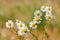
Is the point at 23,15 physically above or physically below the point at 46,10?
below

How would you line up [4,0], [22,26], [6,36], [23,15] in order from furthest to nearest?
[4,0] < [23,15] < [6,36] < [22,26]

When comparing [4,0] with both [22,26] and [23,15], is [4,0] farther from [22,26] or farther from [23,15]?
[22,26]

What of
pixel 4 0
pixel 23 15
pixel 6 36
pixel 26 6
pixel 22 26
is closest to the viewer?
pixel 22 26

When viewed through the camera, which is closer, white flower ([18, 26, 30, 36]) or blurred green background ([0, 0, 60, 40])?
white flower ([18, 26, 30, 36])

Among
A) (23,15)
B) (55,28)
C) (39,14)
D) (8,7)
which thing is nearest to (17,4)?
(8,7)

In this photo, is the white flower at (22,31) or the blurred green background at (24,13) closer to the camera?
the white flower at (22,31)

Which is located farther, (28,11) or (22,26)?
(28,11)

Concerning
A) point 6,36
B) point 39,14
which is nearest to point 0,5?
point 6,36

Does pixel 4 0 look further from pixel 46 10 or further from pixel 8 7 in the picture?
pixel 46 10

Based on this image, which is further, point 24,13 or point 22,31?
point 24,13
